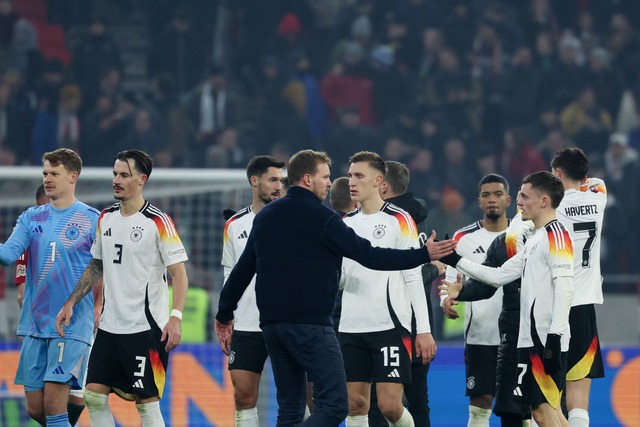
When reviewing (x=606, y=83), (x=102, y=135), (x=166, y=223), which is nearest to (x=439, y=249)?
(x=166, y=223)

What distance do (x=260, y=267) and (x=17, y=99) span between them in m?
11.5

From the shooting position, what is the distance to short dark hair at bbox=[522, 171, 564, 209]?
7.54 m

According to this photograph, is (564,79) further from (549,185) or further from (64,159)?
(64,159)

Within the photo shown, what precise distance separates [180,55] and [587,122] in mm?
6210

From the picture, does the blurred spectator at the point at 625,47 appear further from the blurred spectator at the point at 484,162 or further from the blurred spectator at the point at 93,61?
the blurred spectator at the point at 93,61

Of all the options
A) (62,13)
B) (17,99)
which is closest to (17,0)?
(62,13)

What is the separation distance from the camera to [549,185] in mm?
7535

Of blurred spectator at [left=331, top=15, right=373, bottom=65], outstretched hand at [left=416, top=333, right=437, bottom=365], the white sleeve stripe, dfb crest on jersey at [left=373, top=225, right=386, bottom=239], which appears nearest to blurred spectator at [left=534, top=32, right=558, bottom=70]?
blurred spectator at [left=331, top=15, right=373, bottom=65]

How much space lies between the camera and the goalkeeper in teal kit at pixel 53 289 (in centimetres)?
802

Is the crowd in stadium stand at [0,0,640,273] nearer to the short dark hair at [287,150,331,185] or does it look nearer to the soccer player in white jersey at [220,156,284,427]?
the soccer player in white jersey at [220,156,284,427]

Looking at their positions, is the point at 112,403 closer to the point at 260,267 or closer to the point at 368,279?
the point at 368,279

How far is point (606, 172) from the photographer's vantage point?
17938 mm

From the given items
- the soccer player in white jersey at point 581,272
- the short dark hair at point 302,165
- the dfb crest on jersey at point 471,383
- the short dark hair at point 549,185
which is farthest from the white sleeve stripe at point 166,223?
the soccer player in white jersey at point 581,272

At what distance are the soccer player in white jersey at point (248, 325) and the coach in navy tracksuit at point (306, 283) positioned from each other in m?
1.26
